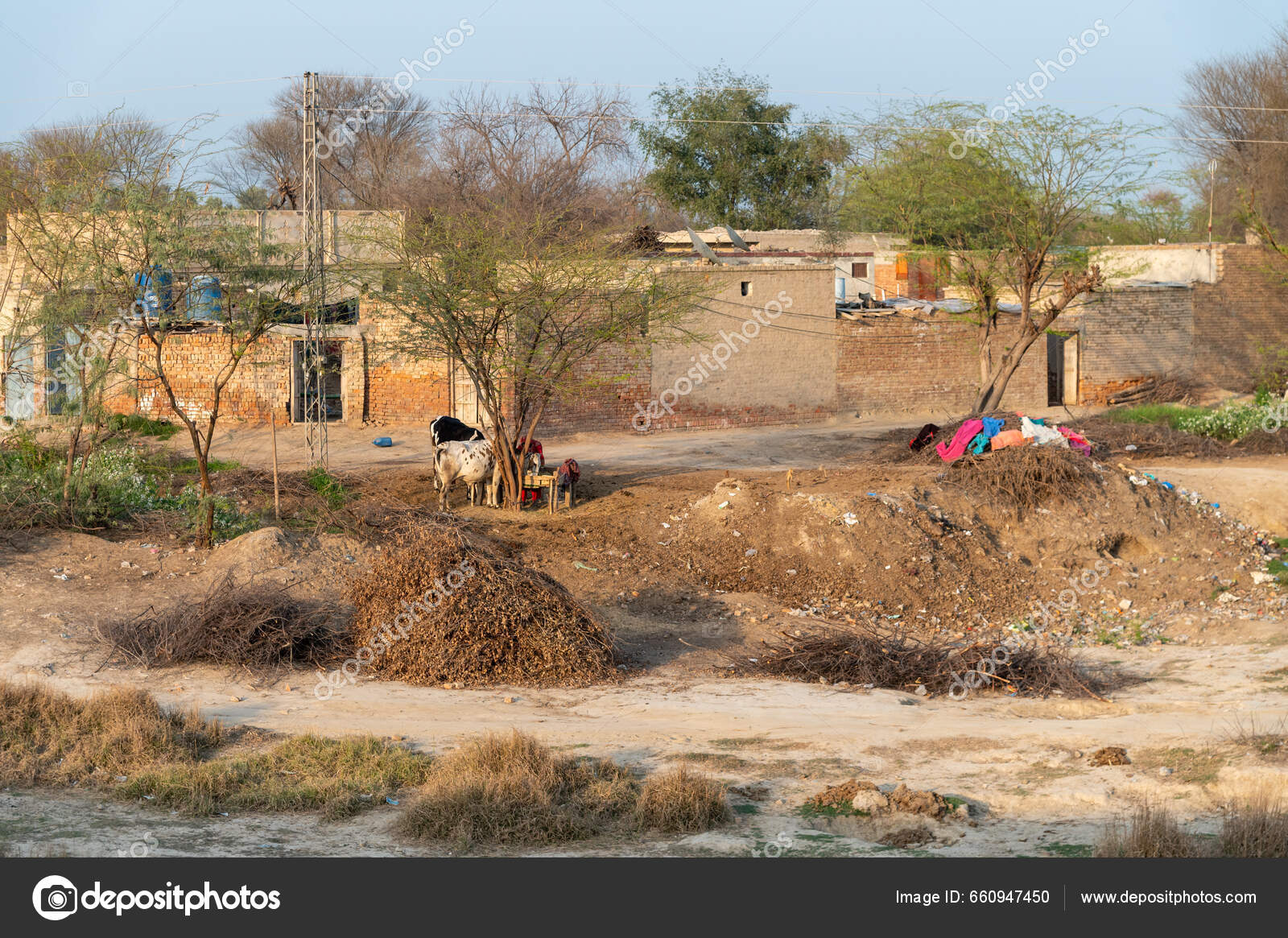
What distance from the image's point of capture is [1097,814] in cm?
616

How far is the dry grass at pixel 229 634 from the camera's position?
367 inches

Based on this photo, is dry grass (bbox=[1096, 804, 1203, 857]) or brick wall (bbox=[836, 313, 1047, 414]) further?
brick wall (bbox=[836, 313, 1047, 414])

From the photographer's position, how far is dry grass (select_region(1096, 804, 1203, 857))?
5.41 m

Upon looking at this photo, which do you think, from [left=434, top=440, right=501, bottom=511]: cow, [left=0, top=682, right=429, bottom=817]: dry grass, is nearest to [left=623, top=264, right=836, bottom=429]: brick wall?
[left=434, top=440, right=501, bottom=511]: cow

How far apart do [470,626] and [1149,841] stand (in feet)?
17.4

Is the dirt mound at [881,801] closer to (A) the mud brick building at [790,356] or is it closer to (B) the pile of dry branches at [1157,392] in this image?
(A) the mud brick building at [790,356]

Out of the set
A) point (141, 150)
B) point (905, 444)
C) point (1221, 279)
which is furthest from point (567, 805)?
point (1221, 279)

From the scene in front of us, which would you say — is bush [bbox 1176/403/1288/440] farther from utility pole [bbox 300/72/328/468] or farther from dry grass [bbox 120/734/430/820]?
dry grass [bbox 120/734/430/820]

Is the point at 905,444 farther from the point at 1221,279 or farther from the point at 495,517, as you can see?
the point at 1221,279

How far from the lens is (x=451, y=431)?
605 inches

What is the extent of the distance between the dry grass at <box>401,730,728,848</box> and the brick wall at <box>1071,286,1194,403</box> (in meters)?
22.3

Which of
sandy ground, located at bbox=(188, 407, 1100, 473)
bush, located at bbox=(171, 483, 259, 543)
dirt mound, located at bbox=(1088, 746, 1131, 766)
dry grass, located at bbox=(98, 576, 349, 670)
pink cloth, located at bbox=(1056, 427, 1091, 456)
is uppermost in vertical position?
pink cloth, located at bbox=(1056, 427, 1091, 456)

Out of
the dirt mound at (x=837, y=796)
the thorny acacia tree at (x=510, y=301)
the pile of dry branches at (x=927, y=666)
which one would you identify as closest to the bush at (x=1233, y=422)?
the thorny acacia tree at (x=510, y=301)

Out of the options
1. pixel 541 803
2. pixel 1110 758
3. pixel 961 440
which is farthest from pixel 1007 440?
pixel 541 803
